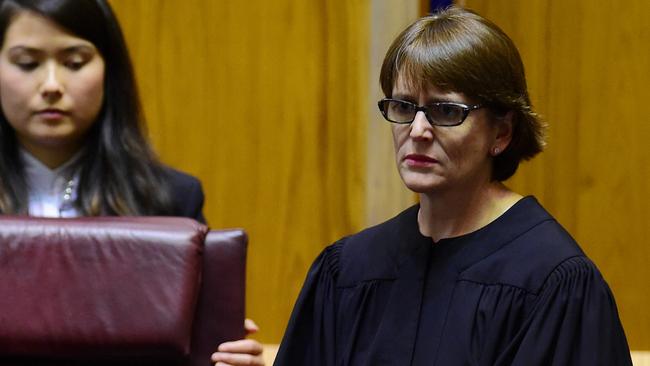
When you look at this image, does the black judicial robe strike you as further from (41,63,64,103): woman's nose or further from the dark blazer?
(41,63,64,103): woman's nose

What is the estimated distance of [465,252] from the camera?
128cm

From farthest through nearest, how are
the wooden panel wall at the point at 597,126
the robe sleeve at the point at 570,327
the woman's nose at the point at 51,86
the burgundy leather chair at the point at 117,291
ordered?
the wooden panel wall at the point at 597,126, the woman's nose at the point at 51,86, the burgundy leather chair at the point at 117,291, the robe sleeve at the point at 570,327

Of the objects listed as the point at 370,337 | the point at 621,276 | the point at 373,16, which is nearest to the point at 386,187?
the point at 373,16

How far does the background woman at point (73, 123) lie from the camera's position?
142 centimetres

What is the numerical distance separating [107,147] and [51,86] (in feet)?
0.36

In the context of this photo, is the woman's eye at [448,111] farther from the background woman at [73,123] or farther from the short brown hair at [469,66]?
the background woman at [73,123]

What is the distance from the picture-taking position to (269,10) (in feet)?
6.69

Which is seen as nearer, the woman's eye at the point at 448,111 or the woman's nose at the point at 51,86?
the woman's eye at the point at 448,111

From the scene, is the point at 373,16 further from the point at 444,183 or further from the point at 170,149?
the point at 444,183

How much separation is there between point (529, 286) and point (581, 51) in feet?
2.74

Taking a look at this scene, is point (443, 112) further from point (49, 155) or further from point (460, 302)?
point (49, 155)

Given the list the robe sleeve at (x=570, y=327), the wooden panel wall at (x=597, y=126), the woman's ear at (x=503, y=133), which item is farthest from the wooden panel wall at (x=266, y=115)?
the robe sleeve at (x=570, y=327)

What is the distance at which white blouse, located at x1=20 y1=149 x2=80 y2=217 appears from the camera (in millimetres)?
1442

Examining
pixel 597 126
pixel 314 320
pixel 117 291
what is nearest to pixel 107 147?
pixel 117 291
